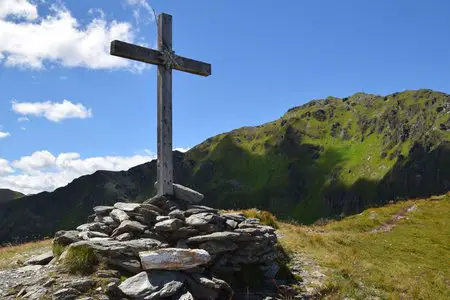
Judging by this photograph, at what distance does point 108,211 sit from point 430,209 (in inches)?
1201

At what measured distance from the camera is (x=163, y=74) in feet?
52.4

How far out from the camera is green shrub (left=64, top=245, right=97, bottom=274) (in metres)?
10.7

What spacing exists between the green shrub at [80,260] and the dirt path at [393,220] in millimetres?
24128

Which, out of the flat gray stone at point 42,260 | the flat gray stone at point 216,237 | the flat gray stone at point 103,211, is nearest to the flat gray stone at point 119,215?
the flat gray stone at point 103,211

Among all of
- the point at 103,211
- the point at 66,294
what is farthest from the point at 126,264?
the point at 103,211

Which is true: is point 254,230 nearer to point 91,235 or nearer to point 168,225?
point 168,225

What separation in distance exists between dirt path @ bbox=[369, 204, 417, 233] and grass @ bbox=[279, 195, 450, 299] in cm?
36

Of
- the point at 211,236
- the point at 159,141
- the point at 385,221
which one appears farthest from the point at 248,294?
the point at 385,221

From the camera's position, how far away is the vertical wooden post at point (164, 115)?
15.3m

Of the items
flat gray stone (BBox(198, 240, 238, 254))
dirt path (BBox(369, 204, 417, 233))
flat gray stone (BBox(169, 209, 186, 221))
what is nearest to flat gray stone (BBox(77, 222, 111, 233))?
flat gray stone (BBox(169, 209, 186, 221))

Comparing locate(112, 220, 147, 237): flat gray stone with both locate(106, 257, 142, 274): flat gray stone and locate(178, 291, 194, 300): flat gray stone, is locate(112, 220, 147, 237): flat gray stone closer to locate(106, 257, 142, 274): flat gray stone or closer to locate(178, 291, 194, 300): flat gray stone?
locate(106, 257, 142, 274): flat gray stone

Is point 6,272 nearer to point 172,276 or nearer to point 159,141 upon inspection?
point 172,276

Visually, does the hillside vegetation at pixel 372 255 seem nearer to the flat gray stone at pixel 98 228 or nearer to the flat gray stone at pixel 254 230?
the flat gray stone at pixel 254 230

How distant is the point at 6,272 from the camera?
1209cm
